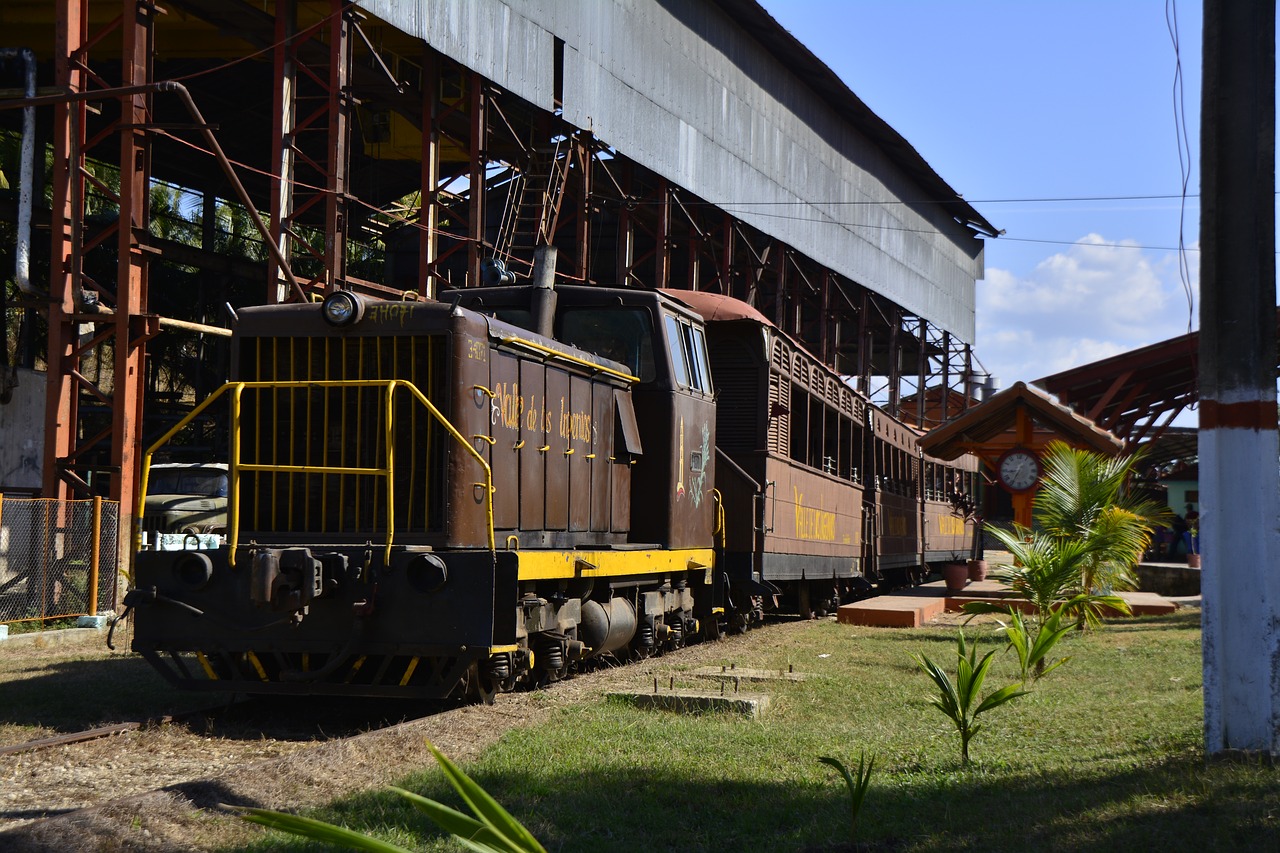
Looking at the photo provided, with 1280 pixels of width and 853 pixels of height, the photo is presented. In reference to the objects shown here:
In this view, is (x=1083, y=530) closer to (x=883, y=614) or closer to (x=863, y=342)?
(x=883, y=614)

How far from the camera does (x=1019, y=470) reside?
19781 mm

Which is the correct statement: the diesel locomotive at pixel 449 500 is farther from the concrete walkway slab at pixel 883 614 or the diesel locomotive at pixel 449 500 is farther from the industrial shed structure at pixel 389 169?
the concrete walkway slab at pixel 883 614

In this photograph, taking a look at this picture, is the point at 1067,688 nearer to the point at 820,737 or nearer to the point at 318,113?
the point at 820,737

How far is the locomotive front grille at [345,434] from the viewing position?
8.26m

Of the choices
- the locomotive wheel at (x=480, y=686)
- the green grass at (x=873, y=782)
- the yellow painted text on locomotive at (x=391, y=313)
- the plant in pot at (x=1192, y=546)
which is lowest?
the green grass at (x=873, y=782)

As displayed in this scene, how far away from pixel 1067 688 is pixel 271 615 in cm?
659

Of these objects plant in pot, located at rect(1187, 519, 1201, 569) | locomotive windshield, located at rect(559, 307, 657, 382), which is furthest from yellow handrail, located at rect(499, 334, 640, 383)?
plant in pot, located at rect(1187, 519, 1201, 569)

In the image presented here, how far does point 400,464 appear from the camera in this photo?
8.33m

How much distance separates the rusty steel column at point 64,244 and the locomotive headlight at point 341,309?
9.38 metres

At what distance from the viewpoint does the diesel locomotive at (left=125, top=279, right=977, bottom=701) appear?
770 centimetres

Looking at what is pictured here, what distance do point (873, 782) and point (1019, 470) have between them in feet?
46.9

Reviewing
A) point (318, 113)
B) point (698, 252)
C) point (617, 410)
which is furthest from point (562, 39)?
point (617, 410)

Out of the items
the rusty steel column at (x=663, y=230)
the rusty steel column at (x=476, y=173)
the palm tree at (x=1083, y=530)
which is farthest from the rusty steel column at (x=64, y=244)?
the rusty steel column at (x=663, y=230)

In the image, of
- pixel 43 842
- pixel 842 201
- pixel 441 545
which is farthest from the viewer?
pixel 842 201
